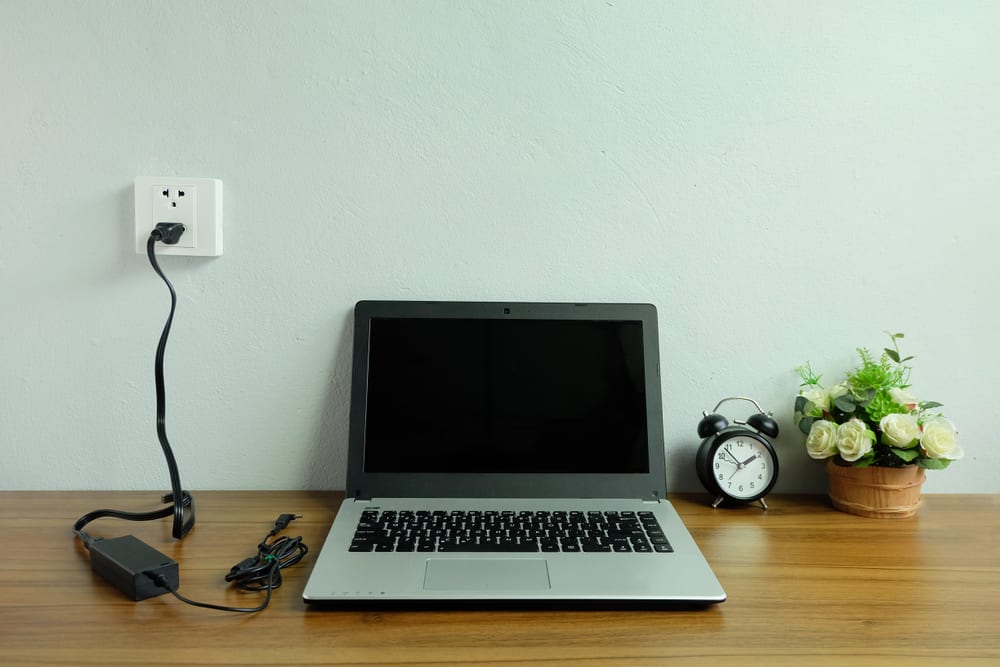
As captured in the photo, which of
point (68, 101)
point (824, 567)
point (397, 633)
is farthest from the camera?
point (68, 101)

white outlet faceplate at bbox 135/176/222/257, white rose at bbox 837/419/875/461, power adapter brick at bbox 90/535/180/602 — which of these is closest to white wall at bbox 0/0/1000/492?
white outlet faceplate at bbox 135/176/222/257

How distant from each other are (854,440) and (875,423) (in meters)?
0.05

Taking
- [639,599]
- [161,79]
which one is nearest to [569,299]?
[639,599]

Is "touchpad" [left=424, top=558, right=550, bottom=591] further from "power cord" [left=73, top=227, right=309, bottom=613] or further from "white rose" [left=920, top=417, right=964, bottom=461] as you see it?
"white rose" [left=920, top=417, right=964, bottom=461]

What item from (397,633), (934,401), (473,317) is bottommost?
(397,633)

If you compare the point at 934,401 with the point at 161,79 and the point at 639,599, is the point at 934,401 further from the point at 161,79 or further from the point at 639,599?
A: the point at 161,79

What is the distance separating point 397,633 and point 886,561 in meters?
0.55

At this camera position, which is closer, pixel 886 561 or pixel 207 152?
Answer: pixel 886 561

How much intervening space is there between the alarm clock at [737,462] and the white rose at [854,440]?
3.4 inches

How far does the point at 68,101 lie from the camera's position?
3.42 ft

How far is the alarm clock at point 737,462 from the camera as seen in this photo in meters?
1.04

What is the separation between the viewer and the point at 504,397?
40.9 inches

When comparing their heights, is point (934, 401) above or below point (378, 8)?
below

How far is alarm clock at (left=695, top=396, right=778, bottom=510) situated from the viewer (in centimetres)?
104
